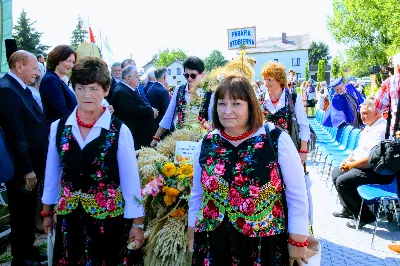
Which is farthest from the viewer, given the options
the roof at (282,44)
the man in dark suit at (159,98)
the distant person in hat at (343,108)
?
the roof at (282,44)

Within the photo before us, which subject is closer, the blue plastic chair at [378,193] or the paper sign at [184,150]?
the paper sign at [184,150]

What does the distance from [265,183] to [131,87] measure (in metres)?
3.80

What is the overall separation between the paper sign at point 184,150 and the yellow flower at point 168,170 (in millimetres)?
158

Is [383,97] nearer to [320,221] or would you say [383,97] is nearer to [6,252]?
[320,221]

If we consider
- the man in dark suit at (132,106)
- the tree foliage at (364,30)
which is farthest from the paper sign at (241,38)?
the tree foliage at (364,30)

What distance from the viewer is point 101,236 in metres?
2.53

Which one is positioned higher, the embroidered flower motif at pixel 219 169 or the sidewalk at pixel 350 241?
the embroidered flower motif at pixel 219 169

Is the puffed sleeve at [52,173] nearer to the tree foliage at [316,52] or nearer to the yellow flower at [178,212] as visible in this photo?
the yellow flower at [178,212]

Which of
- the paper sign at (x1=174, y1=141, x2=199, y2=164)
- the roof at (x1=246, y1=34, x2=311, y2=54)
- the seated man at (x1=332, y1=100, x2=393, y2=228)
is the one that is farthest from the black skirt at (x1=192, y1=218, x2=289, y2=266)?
the roof at (x1=246, y1=34, x2=311, y2=54)

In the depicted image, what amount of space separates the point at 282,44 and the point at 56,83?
8412 centimetres

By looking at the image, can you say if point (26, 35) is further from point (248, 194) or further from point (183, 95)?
point (248, 194)

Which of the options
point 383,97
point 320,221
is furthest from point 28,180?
point 383,97

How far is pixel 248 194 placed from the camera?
7.13 ft

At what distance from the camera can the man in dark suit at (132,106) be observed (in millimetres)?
5551
